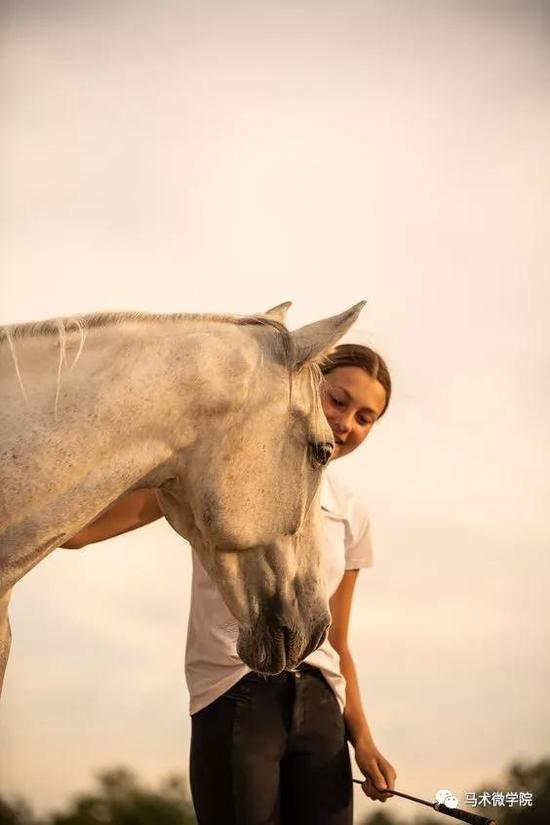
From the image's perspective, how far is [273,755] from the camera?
131 centimetres

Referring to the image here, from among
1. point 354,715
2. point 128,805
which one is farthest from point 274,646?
point 128,805

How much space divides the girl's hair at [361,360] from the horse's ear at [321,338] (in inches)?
13.6

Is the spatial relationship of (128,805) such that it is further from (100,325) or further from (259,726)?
(100,325)

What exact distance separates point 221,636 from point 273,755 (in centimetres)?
18

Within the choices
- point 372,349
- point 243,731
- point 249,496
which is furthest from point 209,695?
point 372,349

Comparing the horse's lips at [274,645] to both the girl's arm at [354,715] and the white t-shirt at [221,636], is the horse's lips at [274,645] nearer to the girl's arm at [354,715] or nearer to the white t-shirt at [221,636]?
the white t-shirt at [221,636]

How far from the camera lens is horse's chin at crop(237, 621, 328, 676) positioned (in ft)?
3.81

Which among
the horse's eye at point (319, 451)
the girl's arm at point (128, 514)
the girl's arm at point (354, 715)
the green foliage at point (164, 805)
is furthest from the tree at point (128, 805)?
the horse's eye at point (319, 451)


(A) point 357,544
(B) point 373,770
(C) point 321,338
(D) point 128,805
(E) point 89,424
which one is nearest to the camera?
(E) point 89,424

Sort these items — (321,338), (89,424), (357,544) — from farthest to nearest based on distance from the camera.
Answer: (357,544)
(321,338)
(89,424)

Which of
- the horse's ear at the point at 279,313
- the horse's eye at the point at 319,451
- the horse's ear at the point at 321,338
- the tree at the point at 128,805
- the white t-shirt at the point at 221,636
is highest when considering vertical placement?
the horse's ear at the point at 279,313

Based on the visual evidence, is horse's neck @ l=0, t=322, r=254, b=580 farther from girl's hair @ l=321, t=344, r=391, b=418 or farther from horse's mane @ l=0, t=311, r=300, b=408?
girl's hair @ l=321, t=344, r=391, b=418

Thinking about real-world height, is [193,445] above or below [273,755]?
above

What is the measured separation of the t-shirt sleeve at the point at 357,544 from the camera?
1.56 m
